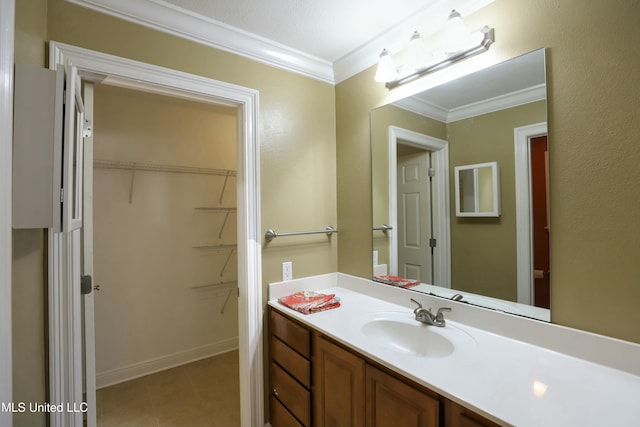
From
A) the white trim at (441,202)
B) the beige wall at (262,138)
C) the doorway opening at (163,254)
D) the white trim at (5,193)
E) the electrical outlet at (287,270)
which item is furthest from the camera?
the doorway opening at (163,254)

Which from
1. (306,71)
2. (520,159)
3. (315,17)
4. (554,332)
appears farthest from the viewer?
(306,71)

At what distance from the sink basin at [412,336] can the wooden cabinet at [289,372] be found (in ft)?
1.12

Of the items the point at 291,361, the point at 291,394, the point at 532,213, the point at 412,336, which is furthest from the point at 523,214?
the point at 291,394

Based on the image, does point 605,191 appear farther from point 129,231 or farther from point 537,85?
point 129,231

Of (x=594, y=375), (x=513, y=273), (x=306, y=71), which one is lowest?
(x=594, y=375)

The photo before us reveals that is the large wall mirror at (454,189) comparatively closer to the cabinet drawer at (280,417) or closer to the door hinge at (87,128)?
the cabinet drawer at (280,417)

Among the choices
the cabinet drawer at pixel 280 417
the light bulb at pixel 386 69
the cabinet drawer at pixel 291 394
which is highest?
the light bulb at pixel 386 69

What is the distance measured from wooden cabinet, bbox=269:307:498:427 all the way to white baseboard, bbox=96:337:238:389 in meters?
1.33

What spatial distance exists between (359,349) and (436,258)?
70cm

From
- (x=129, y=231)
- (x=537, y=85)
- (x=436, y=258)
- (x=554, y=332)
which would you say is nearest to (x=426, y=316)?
(x=436, y=258)

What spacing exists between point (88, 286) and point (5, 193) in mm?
798

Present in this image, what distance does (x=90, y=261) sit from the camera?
1.40 meters

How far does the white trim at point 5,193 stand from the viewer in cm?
69

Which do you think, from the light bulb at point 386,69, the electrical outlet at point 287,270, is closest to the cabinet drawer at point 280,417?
the electrical outlet at point 287,270
